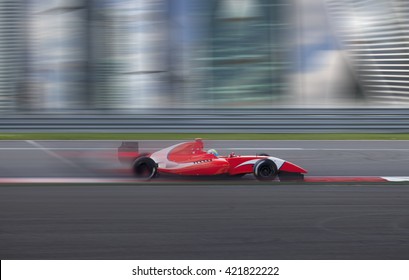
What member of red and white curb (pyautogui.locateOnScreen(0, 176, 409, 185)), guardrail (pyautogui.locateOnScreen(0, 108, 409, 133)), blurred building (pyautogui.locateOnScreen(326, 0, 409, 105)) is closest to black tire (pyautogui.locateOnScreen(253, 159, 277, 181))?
red and white curb (pyautogui.locateOnScreen(0, 176, 409, 185))

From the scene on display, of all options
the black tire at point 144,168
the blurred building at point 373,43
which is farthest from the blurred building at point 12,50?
the black tire at point 144,168

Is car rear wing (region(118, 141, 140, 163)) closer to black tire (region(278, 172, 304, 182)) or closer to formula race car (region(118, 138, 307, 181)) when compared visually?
formula race car (region(118, 138, 307, 181))

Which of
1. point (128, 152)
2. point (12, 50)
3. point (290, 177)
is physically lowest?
point (290, 177)

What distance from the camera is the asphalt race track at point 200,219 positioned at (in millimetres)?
5271

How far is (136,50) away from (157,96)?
1.45 metres

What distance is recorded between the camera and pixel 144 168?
9477mm

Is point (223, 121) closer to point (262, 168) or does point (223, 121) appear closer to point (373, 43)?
point (373, 43)

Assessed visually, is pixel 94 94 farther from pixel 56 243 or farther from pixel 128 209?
pixel 56 243

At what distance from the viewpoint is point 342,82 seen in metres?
19.0

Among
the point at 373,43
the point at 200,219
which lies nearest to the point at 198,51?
the point at 373,43

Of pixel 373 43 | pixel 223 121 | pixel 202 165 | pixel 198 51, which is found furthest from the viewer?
pixel 198 51

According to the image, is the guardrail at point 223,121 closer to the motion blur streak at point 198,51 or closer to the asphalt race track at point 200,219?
the motion blur streak at point 198,51

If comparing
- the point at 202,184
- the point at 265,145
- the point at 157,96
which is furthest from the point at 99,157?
the point at 157,96

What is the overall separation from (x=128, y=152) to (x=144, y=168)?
46 cm
